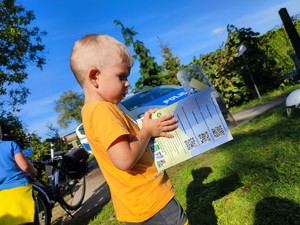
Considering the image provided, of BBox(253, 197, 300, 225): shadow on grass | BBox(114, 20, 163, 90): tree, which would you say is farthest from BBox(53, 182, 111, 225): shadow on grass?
BBox(114, 20, 163, 90): tree

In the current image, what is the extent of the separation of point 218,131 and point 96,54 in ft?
2.53

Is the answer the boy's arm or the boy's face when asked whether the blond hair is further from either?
the boy's arm

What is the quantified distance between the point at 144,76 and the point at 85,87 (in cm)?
1478

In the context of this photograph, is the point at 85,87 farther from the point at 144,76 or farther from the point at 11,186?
the point at 144,76

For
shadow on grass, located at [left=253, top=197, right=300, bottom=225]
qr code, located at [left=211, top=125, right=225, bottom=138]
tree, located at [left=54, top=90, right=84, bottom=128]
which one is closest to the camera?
qr code, located at [left=211, top=125, right=225, bottom=138]

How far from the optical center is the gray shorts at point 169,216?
1550 mm

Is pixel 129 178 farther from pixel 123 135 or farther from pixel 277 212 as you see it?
pixel 277 212

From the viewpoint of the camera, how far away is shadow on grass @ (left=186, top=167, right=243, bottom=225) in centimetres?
278

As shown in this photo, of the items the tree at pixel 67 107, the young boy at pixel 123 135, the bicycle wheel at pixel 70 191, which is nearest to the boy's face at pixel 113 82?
the young boy at pixel 123 135

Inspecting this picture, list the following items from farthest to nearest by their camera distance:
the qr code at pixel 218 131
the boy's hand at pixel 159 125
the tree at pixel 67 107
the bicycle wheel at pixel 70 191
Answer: the tree at pixel 67 107
the bicycle wheel at pixel 70 191
the qr code at pixel 218 131
the boy's hand at pixel 159 125

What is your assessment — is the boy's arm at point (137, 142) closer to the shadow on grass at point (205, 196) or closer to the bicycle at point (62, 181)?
the shadow on grass at point (205, 196)

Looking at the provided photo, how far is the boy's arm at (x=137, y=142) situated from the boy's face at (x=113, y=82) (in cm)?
19

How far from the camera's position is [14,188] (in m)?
2.71

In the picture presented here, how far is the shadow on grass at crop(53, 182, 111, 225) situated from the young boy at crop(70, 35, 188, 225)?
3236mm
